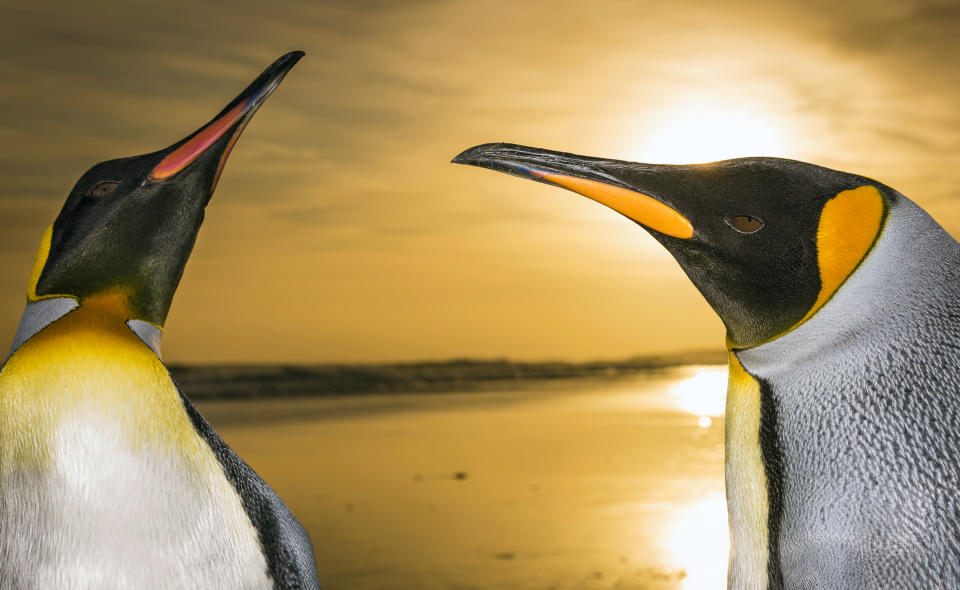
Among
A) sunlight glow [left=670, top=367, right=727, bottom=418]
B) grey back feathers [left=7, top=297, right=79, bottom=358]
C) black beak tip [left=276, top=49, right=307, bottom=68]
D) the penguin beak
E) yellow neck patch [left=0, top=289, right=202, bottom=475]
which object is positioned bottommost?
sunlight glow [left=670, top=367, right=727, bottom=418]

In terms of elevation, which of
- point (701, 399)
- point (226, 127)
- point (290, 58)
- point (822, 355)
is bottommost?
point (701, 399)

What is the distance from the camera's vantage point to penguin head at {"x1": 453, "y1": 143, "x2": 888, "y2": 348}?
57.3 inches

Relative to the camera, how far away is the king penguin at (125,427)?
Result: 1740 millimetres

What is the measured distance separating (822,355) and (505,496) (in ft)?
17.7

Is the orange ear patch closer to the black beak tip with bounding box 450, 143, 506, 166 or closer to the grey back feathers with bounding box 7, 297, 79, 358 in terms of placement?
the black beak tip with bounding box 450, 143, 506, 166

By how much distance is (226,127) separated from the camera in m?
1.88

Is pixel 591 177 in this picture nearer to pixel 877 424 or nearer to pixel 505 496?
pixel 877 424

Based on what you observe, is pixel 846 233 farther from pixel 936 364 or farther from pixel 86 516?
pixel 86 516

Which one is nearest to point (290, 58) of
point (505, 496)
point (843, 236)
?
point (843, 236)

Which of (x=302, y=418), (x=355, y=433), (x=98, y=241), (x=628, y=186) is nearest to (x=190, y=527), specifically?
(x=98, y=241)

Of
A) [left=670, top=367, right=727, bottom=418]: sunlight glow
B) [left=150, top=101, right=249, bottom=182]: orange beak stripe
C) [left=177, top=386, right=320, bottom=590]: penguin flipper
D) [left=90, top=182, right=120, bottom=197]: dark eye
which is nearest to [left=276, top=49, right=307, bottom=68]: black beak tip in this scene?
[left=150, top=101, right=249, bottom=182]: orange beak stripe

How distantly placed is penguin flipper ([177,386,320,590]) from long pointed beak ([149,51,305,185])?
50cm

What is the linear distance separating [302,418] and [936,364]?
39.2 ft

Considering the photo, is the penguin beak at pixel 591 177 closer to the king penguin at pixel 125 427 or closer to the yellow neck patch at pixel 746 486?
the yellow neck patch at pixel 746 486
